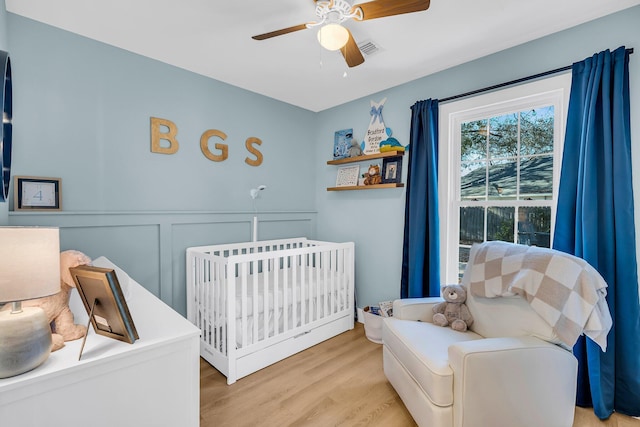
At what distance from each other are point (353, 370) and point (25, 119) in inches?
108

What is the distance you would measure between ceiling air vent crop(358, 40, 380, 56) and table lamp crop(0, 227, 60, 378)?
206cm

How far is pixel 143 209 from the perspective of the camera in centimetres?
235

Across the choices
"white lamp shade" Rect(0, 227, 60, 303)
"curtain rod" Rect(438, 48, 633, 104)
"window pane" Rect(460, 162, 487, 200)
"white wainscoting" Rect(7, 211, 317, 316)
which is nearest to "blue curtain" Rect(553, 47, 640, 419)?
"curtain rod" Rect(438, 48, 633, 104)

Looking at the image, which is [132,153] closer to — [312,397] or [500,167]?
[312,397]

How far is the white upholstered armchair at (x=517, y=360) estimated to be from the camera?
4.62 feet

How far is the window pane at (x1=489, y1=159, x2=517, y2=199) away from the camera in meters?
2.29

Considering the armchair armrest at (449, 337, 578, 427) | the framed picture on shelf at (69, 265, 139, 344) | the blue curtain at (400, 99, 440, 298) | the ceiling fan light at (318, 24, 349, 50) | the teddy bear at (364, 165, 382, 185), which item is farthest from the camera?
the teddy bear at (364, 165, 382, 185)

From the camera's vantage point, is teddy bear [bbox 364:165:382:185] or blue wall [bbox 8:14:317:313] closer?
blue wall [bbox 8:14:317:313]

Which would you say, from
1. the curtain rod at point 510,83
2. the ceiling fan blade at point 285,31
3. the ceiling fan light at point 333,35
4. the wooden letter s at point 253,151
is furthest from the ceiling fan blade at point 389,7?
the wooden letter s at point 253,151

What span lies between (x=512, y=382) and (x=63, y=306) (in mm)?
1914

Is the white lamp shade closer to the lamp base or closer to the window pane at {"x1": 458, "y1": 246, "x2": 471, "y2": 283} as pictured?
the lamp base

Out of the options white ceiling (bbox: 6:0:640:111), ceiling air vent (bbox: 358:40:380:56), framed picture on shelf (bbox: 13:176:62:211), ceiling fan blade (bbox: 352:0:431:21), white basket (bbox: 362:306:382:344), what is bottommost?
white basket (bbox: 362:306:382:344)

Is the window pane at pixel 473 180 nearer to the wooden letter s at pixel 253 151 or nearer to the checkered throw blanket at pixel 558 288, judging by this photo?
the checkered throw blanket at pixel 558 288

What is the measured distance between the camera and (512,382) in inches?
56.3
